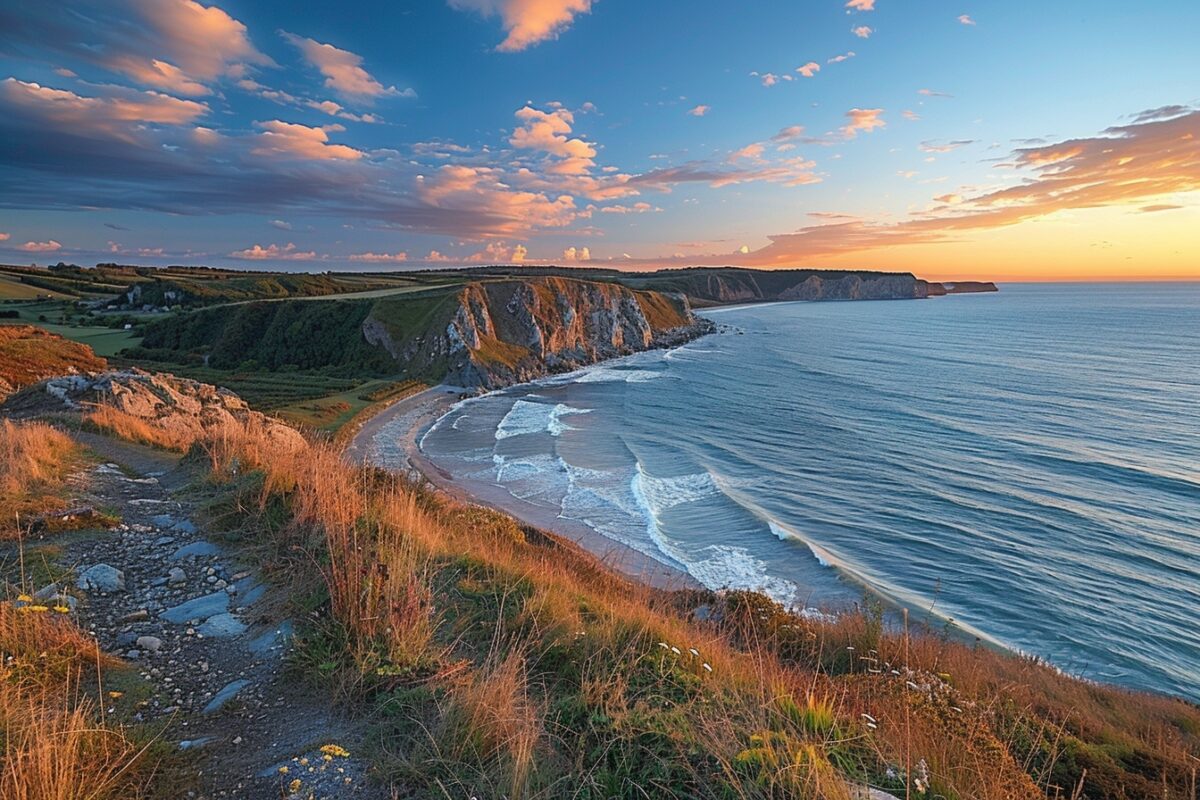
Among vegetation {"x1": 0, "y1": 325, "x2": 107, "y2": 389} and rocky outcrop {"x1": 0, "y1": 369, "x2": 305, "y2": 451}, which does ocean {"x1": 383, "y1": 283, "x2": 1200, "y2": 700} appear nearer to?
rocky outcrop {"x1": 0, "y1": 369, "x2": 305, "y2": 451}

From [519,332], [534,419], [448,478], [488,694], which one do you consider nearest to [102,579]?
[488,694]

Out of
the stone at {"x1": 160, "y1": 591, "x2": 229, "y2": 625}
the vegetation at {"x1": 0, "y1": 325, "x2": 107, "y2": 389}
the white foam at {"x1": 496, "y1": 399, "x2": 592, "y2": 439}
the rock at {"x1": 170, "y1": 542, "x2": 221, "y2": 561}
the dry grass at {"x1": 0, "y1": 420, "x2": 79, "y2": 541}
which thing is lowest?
the white foam at {"x1": 496, "y1": 399, "x2": 592, "y2": 439}

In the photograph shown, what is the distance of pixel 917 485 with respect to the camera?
29.4 meters

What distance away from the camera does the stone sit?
548 cm

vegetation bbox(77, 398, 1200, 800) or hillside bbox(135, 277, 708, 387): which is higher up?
vegetation bbox(77, 398, 1200, 800)

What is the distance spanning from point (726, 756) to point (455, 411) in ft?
171

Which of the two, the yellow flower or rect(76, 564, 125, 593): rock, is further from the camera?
rect(76, 564, 125, 593): rock

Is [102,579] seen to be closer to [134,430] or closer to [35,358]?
[134,430]

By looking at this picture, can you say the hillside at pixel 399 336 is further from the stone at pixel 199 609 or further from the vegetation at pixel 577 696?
the stone at pixel 199 609

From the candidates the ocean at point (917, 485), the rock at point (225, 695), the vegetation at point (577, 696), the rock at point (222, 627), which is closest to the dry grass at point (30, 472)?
the vegetation at point (577, 696)

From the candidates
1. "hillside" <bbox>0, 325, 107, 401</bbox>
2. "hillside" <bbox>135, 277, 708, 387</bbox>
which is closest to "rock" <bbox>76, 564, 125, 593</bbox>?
"hillside" <bbox>0, 325, 107, 401</bbox>

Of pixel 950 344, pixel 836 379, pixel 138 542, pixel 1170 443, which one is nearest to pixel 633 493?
pixel 138 542

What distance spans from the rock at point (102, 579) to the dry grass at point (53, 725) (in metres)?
1.00

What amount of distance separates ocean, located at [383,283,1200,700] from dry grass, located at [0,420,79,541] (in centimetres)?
1733
